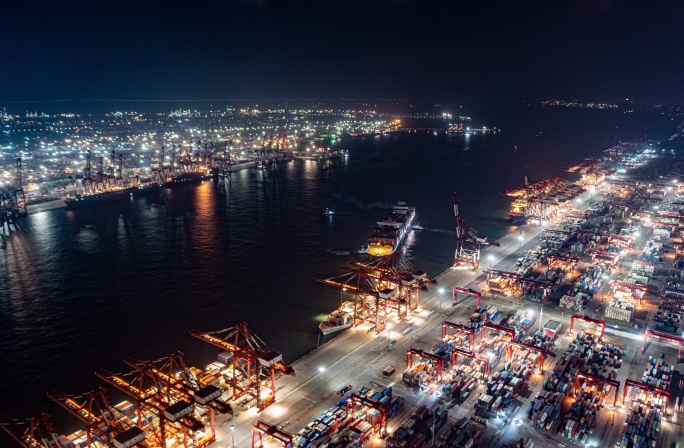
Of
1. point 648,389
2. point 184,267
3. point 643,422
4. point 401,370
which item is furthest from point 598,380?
point 184,267

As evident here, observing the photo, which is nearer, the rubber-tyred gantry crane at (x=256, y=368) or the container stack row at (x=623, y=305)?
the rubber-tyred gantry crane at (x=256, y=368)

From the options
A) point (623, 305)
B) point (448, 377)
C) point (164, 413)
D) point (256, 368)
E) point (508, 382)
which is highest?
point (164, 413)

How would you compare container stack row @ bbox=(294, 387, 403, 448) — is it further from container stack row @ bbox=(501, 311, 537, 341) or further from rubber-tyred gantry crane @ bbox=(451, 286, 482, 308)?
rubber-tyred gantry crane @ bbox=(451, 286, 482, 308)

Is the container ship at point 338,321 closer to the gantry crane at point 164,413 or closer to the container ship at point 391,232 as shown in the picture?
the gantry crane at point 164,413

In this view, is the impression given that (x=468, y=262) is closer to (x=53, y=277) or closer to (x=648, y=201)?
(x=53, y=277)

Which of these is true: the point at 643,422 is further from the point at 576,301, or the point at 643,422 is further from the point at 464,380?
the point at 576,301

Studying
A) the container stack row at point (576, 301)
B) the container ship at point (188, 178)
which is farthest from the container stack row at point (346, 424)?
the container ship at point (188, 178)
